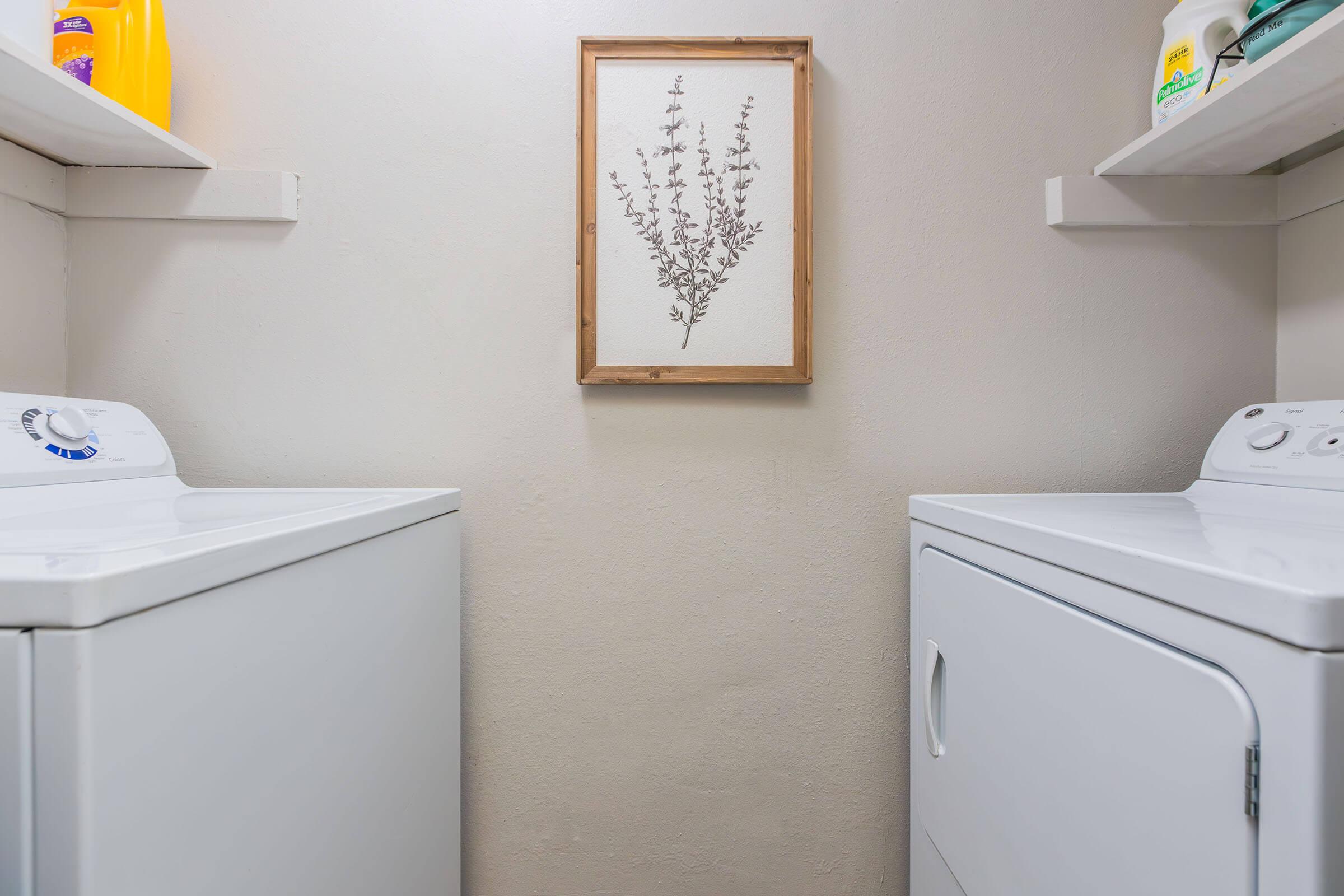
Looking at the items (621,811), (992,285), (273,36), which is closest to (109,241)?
(273,36)

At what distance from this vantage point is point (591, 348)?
1211mm

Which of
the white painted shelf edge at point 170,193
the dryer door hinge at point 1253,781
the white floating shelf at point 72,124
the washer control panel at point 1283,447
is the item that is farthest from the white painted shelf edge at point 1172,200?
the white floating shelf at point 72,124

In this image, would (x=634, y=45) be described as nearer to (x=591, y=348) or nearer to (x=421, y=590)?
(x=591, y=348)

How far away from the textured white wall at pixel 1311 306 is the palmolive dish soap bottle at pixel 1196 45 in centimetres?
33

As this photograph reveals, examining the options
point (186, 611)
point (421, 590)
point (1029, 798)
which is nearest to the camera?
point (186, 611)

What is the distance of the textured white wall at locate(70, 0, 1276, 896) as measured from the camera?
1.23 metres

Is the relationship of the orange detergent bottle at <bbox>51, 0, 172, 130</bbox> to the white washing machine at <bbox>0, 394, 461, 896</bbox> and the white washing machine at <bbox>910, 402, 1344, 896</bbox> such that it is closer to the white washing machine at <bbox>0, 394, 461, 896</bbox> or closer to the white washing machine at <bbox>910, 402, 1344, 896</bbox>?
the white washing machine at <bbox>0, 394, 461, 896</bbox>

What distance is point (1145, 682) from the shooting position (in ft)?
1.88

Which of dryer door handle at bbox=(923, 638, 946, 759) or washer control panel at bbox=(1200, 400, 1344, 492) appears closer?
washer control panel at bbox=(1200, 400, 1344, 492)

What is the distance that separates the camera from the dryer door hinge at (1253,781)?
1.55 ft

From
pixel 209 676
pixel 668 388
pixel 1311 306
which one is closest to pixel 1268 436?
pixel 1311 306

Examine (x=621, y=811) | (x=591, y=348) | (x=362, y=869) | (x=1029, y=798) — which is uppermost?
(x=591, y=348)

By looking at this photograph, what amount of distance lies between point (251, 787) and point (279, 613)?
0.15 m

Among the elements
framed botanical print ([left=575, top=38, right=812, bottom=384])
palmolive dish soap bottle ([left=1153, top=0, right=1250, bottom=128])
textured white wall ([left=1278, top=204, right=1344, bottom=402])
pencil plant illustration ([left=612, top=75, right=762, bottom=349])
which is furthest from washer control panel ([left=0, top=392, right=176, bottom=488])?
textured white wall ([left=1278, top=204, right=1344, bottom=402])
